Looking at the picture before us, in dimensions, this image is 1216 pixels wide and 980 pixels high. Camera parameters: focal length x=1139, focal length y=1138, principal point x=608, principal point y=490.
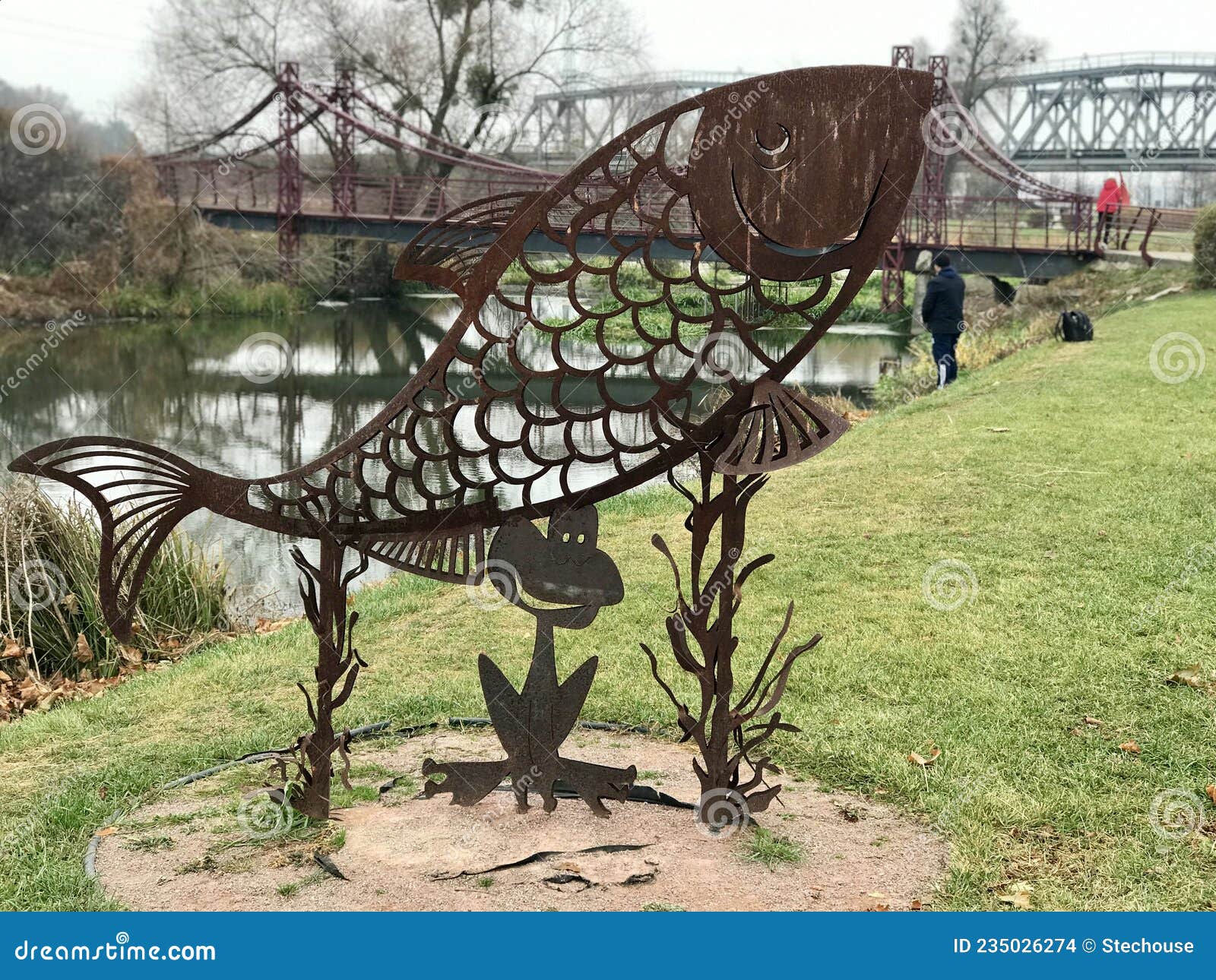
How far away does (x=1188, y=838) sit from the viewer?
3002 mm

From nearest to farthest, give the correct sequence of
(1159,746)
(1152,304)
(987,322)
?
1. (1159,746)
2. (1152,304)
3. (987,322)

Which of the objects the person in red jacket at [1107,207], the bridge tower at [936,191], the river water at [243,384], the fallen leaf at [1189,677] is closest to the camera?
the fallen leaf at [1189,677]

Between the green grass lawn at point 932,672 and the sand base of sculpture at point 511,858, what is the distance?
0.13m

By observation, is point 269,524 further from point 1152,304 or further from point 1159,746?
point 1152,304

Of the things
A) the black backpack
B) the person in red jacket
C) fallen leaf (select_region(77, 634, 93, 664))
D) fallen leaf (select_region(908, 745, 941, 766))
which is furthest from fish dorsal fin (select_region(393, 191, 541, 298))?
the person in red jacket

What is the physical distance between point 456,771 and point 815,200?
1750 mm

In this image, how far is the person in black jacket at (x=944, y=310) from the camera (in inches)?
408

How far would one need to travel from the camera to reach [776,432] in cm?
279

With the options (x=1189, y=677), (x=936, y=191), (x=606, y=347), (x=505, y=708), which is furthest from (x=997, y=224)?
(x=505, y=708)

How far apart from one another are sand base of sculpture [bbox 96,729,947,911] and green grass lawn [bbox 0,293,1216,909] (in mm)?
131

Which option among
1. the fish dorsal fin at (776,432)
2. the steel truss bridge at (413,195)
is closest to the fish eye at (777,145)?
the fish dorsal fin at (776,432)

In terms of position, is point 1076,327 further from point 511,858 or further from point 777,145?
point 511,858

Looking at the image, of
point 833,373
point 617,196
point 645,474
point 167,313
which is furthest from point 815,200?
point 167,313

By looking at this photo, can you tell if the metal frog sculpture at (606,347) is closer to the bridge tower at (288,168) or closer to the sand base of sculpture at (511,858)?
the sand base of sculpture at (511,858)
